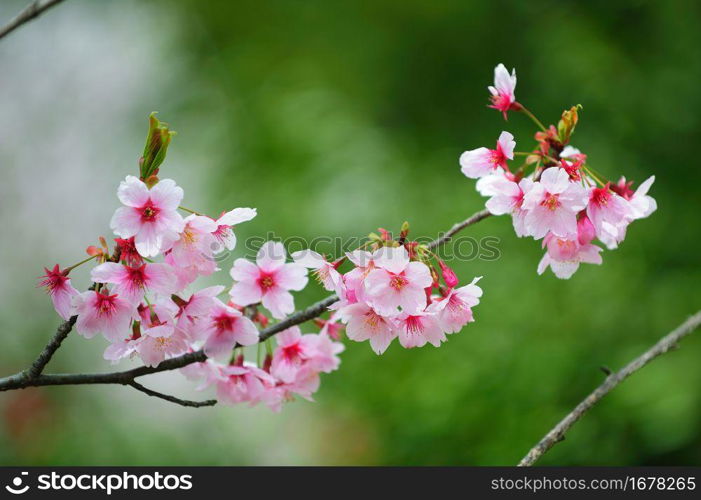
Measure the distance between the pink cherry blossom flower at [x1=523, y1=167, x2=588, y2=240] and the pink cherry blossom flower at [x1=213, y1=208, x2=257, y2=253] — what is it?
0.48m

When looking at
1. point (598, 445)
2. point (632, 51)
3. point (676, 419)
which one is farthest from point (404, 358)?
point (632, 51)

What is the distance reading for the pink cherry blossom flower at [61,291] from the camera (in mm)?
1135

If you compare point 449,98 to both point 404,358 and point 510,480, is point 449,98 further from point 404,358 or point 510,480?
point 510,480

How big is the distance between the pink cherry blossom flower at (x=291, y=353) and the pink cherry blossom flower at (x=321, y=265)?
27 cm

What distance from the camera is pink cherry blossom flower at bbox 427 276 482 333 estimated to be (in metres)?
1.21

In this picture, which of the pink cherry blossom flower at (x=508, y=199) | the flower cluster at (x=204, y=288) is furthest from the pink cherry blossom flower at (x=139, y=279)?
the pink cherry blossom flower at (x=508, y=199)

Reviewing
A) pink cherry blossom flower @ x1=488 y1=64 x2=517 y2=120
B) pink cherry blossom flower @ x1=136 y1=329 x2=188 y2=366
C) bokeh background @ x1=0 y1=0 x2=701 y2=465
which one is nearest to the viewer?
pink cherry blossom flower @ x1=136 y1=329 x2=188 y2=366

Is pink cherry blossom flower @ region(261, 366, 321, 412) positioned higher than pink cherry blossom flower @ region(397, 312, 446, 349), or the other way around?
pink cherry blossom flower @ region(261, 366, 321, 412)

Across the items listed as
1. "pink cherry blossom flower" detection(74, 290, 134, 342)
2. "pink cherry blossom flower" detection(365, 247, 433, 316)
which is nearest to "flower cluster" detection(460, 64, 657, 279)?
"pink cherry blossom flower" detection(365, 247, 433, 316)

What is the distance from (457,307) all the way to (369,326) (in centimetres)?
16

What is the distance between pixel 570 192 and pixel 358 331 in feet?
1.45

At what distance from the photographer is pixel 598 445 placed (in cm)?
271

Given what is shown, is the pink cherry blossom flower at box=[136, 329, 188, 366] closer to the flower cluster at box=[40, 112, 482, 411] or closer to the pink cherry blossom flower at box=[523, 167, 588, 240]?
the flower cluster at box=[40, 112, 482, 411]

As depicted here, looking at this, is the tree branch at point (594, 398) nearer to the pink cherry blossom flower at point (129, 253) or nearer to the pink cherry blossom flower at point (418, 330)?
the pink cherry blossom flower at point (418, 330)
